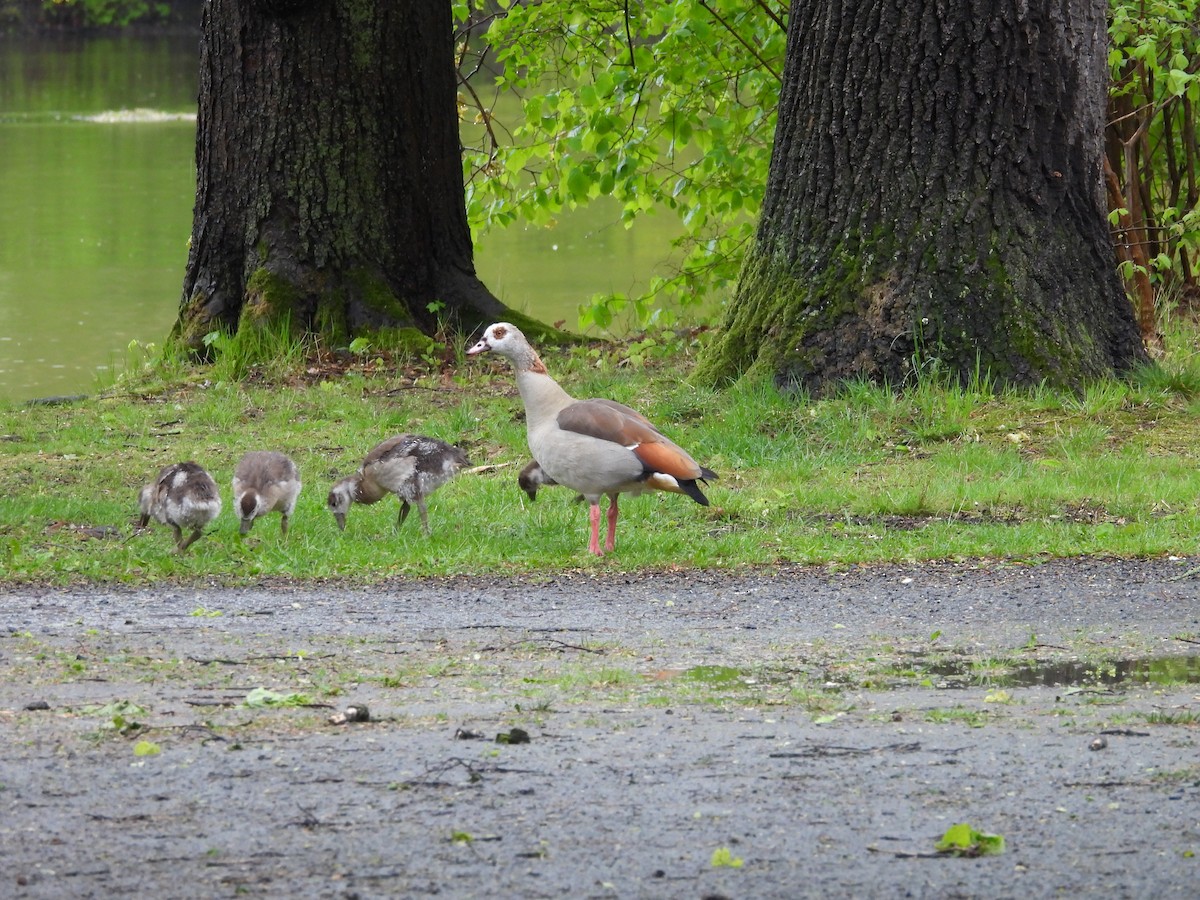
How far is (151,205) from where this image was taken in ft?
106

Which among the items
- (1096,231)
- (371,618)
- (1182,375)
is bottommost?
(371,618)

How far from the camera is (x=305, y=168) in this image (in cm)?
1397

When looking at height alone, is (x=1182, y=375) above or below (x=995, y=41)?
below

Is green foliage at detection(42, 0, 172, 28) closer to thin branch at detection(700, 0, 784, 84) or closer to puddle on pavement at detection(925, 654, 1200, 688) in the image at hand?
thin branch at detection(700, 0, 784, 84)

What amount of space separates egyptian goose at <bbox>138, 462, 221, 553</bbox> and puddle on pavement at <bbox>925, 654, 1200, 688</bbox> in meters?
4.02

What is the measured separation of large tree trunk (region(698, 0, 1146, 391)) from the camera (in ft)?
36.5

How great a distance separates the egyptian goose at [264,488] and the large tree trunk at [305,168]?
5.02m

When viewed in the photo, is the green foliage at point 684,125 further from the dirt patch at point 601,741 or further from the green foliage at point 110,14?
the green foliage at point 110,14

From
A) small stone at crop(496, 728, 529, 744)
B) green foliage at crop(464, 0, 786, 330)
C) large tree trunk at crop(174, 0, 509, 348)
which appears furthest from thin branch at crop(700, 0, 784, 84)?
small stone at crop(496, 728, 529, 744)

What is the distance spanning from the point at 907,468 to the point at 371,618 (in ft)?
13.7

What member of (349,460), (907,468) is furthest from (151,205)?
(907,468)

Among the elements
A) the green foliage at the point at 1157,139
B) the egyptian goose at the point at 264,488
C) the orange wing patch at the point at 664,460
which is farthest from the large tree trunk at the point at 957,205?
the egyptian goose at the point at 264,488

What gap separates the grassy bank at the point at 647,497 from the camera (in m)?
8.29

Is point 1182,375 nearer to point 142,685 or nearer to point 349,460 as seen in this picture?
point 349,460
